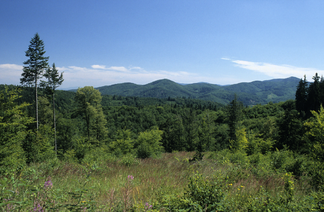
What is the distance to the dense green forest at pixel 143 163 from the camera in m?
2.59

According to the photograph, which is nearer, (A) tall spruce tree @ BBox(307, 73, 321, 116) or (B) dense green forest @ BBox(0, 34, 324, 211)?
(B) dense green forest @ BBox(0, 34, 324, 211)

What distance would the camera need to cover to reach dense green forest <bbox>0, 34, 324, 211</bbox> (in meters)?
2.59

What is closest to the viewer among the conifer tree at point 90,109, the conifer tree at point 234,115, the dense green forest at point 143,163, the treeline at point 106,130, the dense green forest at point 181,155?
the dense green forest at point 143,163

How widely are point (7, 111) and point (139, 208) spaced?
11552 mm

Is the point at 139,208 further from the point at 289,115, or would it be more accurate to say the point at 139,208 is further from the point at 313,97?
the point at 313,97

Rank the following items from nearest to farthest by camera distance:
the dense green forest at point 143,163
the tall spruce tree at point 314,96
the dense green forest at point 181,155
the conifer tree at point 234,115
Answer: the dense green forest at point 143,163
the dense green forest at point 181,155
the conifer tree at point 234,115
the tall spruce tree at point 314,96

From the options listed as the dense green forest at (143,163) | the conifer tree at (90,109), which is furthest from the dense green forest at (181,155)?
the conifer tree at (90,109)

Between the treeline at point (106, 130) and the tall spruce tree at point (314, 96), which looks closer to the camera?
the treeline at point (106, 130)

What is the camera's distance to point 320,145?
1105 cm

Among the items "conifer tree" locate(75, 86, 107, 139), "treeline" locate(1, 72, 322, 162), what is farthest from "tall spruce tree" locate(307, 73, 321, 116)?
"conifer tree" locate(75, 86, 107, 139)

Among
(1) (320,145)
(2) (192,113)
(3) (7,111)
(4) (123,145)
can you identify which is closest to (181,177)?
(3) (7,111)

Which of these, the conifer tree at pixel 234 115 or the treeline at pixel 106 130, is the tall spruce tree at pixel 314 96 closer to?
the treeline at pixel 106 130

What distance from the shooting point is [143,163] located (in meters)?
7.35

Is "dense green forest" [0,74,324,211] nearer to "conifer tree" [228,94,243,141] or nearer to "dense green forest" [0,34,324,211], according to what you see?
"dense green forest" [0,34,324,211]
